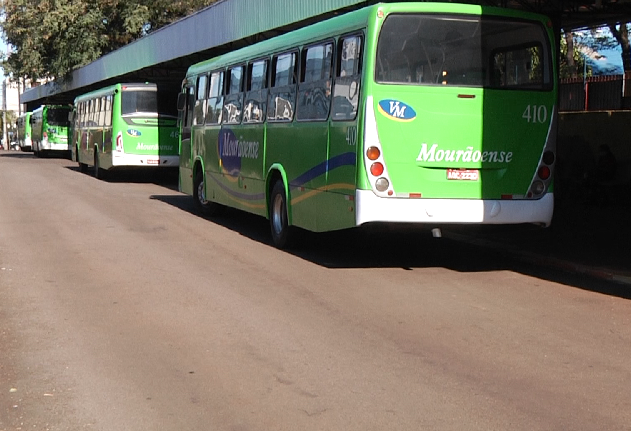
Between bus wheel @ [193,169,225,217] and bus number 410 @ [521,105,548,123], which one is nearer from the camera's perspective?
bus number 410 @ [521,105,548,123]

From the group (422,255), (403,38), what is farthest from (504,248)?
(403,38)

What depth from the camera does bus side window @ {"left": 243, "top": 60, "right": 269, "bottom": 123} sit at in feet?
48.0

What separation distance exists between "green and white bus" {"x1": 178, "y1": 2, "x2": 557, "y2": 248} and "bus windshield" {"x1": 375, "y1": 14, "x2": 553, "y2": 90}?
0.01 m

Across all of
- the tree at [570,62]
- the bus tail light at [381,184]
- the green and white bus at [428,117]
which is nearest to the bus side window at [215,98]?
the green and white bus at [428,117]

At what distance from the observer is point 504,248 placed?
13688 mm

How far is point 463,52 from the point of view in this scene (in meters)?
11.3

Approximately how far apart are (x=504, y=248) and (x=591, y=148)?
33.1 ft

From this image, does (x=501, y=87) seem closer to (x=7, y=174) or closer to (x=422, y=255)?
(x=422, y=255)

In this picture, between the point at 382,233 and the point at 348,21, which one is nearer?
the point at 348,21

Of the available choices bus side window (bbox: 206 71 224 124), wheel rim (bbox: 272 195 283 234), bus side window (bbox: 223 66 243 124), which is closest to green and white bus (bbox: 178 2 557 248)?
wheel rim (bbox: 272 195 283 234)

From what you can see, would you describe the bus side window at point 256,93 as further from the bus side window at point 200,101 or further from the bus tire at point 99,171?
the bus tire at point 99,171

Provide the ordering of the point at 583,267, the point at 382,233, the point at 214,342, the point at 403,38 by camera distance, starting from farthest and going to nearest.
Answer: the point at 382,233, the point at 583,267, the point at 403,38, the point at 214,342

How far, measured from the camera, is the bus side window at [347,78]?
11.3m

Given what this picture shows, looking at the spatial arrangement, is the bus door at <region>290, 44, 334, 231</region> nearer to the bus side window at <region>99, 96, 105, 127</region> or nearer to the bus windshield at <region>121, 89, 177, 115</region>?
the bus windshield at <region>121, 89, 177, 115</region>
